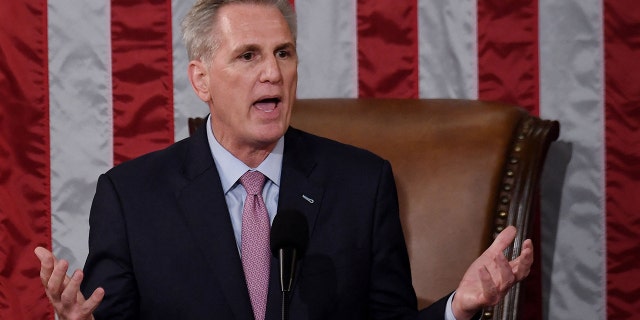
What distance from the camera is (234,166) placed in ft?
6.80

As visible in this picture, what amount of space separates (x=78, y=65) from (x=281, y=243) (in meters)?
1.43

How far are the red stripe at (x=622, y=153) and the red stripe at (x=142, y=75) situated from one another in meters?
1.17

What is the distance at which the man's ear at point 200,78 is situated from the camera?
208cm

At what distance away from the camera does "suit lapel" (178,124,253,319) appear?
6.34 ft

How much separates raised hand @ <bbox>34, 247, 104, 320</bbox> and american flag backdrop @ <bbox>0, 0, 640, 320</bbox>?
1091mm

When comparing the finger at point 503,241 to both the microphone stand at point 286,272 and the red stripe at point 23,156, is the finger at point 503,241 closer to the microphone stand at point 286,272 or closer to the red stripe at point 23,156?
the microphone stand at point 286,272

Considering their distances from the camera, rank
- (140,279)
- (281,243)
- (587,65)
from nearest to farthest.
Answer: (281,243), (140,279), (587,65)

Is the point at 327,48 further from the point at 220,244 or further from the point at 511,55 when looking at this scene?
the point at 220,244

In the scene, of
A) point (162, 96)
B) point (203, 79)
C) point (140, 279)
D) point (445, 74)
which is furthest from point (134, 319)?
point (445, 74)

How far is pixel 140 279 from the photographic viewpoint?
1.98 m

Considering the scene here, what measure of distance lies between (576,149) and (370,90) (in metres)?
0.56

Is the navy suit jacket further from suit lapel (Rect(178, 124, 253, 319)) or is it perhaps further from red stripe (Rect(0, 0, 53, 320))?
red stripe (Rect(0, 0, 53, 320))

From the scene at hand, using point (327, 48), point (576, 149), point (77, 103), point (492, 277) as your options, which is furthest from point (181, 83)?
point (492, 277)

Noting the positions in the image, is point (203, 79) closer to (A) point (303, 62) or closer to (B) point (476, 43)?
(A) point (303, 62)
